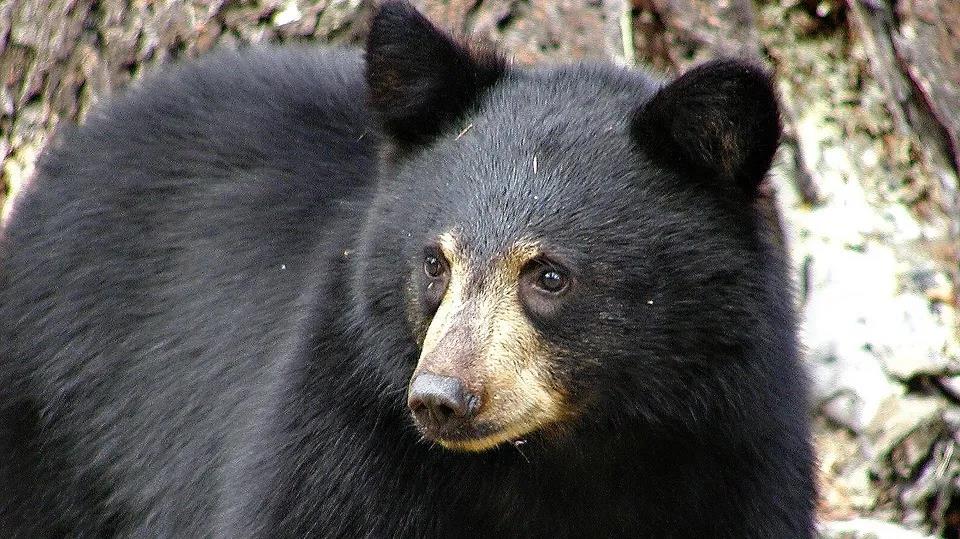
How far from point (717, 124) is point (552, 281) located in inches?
26.2

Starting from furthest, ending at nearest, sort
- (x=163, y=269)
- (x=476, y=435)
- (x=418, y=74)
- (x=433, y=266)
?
(x=163, y=269) → (x=418, y=74) → (x=433, y=266) → (x=476, y=435)

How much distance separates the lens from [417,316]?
4348 mm

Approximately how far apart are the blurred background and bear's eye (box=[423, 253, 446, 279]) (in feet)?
7.15

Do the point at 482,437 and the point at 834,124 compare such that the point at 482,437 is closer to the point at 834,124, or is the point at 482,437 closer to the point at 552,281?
the point at 552,281

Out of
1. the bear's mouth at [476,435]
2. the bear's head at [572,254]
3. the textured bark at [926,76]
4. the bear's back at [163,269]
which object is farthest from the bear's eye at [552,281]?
the textured bark at [926,76]

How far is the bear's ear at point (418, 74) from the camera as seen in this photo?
178 inches

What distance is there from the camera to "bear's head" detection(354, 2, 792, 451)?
13.6 ft

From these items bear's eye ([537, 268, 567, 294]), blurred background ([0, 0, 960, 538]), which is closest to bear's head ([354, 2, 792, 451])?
bear's eye ([537, 268, 567, 294])

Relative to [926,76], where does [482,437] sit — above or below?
above

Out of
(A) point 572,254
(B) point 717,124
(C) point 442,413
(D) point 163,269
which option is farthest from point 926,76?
(C) point 442,413

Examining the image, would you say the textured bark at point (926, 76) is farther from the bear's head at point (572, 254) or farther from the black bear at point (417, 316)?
the bear's head at point (572, 254)

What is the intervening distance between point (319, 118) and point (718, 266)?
191 cm

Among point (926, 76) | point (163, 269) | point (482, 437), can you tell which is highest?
point (482, 437)

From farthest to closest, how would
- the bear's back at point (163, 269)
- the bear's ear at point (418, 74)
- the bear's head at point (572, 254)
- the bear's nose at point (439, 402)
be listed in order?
the bear's back at point (163, 269) < the bear's ear at point (418, 74) < the bear's head at point (572, 254) < the bear's nose at point (439, 402)
